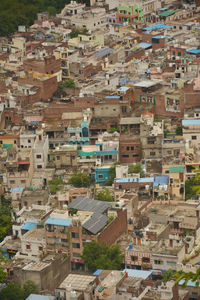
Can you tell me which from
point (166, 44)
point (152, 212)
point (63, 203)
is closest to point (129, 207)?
point (152, 212)

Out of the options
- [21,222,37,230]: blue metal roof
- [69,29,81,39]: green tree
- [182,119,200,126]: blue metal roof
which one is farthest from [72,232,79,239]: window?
[69,29,81,39]: green tree

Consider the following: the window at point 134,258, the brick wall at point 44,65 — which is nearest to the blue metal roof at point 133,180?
the window at point 134,258

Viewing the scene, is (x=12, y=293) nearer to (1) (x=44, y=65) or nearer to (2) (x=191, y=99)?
(2) (x=191, y=99)

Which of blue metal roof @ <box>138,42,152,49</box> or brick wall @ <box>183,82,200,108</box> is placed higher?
blue metal roof @ <box>138,42,152,49</box>

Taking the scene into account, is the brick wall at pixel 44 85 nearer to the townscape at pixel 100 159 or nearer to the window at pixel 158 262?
the townscape at pixel 100 159

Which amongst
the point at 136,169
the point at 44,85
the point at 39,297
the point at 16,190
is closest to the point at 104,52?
the point at 44,85

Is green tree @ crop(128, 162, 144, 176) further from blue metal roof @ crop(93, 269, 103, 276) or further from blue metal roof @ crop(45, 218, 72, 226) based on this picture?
blue metal roof @ crop(93, 269, 103, 276)
